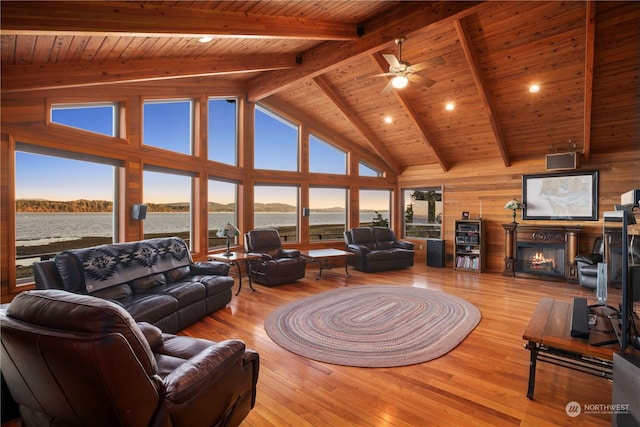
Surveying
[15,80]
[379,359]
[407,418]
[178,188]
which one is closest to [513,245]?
[379,359]

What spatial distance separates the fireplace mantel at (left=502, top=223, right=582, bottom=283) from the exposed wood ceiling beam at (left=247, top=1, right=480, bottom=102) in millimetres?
4845

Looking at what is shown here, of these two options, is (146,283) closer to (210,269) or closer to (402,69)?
(210,269)

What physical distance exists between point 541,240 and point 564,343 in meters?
5.37

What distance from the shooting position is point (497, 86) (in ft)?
17.9

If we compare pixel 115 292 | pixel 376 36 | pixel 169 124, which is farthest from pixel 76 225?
pixel 376 36

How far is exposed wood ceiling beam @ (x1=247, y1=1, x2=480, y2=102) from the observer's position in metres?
3.88

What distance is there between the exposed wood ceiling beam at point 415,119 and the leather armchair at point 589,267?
135 inches

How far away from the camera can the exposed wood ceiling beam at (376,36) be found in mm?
3885

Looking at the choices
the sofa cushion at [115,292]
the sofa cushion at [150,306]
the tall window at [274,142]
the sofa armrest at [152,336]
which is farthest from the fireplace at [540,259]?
the sofa cushion at [115,292]

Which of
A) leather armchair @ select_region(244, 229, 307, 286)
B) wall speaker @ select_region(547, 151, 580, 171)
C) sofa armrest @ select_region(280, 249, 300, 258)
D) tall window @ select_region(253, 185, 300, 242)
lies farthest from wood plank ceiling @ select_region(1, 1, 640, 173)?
sofa armrest @ select_region(280, 249, 300, 258)

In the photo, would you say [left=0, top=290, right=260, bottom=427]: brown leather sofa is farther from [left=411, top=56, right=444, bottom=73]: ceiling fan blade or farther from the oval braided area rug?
[left=411, top=56, right=444, bottom=73]: ceiling fan blade

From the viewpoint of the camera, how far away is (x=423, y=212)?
347 inches

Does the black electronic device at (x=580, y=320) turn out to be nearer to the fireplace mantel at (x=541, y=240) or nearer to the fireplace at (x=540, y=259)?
the fireplace mantel at (x=541, y=240)

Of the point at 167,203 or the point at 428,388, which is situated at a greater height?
the point at 167,203
